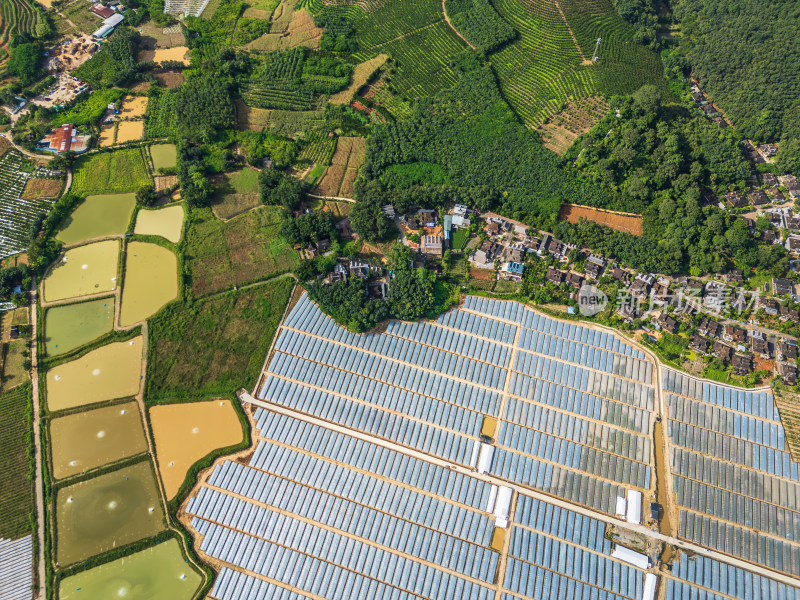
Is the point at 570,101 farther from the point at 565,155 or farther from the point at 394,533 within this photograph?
the point at 394,533

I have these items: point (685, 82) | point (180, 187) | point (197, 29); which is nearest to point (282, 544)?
point (180, 187)

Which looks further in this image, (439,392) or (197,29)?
(197,29)

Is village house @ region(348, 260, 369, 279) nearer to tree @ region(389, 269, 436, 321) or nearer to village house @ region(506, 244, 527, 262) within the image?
tree @ region(389, 269, 436, 321)

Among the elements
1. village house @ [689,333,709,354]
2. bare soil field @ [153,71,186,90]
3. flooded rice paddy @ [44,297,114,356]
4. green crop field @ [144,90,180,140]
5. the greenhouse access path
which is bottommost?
the greenhouse access path

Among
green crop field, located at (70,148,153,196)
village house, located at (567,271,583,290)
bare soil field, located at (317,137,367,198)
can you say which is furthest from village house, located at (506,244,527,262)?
green crop field, located at (70,148,153,196)

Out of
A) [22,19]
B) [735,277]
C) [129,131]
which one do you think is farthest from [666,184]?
[22,19]

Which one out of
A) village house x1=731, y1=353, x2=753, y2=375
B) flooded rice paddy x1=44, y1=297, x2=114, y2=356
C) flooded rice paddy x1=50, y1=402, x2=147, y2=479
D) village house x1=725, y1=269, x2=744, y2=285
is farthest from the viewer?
village house x1=725, y1=269, x2=744, y2=285
